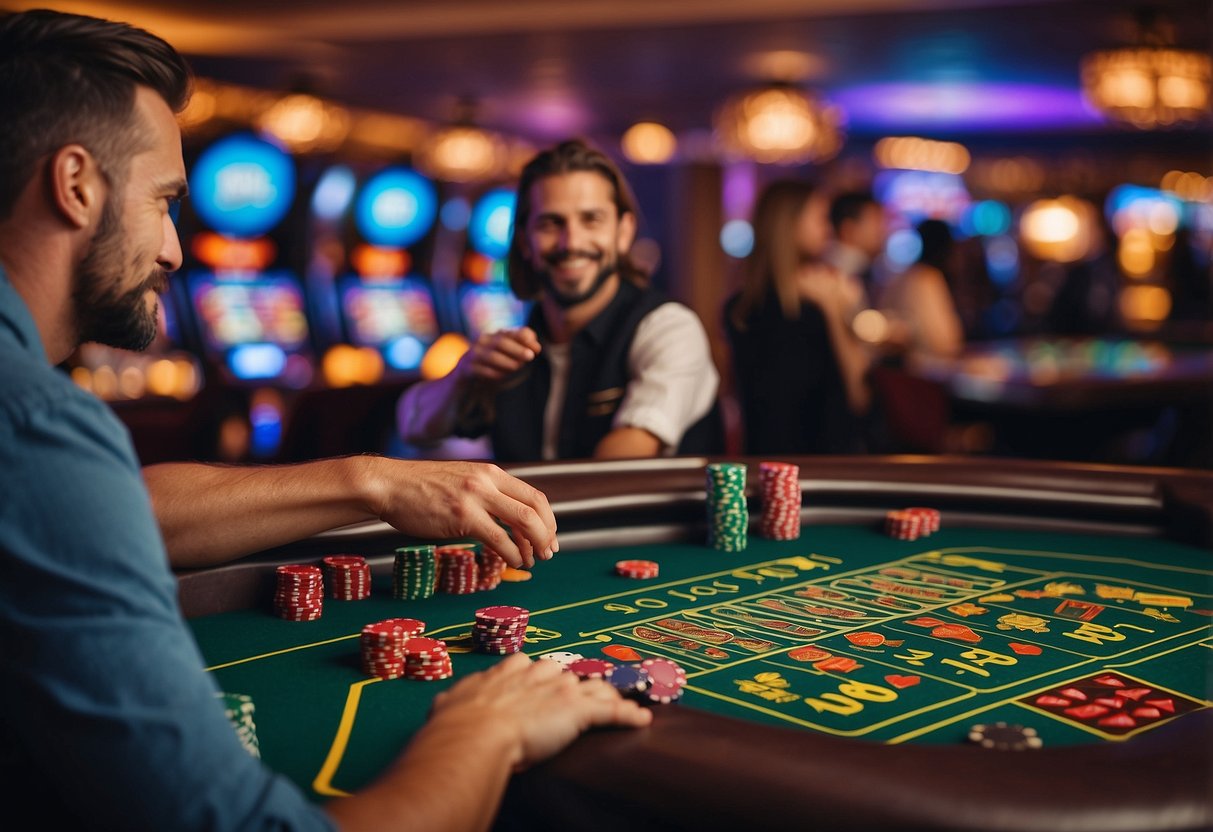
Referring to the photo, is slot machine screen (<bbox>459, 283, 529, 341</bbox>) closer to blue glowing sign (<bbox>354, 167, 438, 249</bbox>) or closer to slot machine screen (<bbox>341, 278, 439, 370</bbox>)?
slot machine screen (<bbox>341, 278, 439, 370</bbox>)

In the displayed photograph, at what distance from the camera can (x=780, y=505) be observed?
2.32 m

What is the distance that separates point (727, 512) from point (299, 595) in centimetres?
83

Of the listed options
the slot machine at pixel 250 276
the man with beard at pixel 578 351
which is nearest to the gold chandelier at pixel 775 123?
the slot machine at pixel 250 276

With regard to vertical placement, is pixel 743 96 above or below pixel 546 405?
above

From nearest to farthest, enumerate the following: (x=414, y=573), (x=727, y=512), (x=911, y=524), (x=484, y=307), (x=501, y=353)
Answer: (x=414, y=573) → (x=727, y=512) → (x=911, y=524) → (x=501, y=353) → (x=484, y=307)

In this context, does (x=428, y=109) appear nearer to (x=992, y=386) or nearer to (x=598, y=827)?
(x=992, y=386)

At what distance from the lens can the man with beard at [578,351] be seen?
10.3 feet

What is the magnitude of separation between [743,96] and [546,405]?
547cm

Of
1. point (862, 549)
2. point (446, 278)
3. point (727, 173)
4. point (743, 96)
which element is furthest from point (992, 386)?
point (727, 173)

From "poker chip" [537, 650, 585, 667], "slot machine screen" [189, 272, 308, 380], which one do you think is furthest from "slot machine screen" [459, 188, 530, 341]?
"poker chip" [537, 650, 585, 667]

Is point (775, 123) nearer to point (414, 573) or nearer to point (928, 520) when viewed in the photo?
point (928, 520)

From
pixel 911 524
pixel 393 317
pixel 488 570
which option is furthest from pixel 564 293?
pixel 393 317

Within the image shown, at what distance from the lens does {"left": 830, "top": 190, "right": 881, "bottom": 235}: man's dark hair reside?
22.2 feet

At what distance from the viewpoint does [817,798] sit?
3.63 feet
